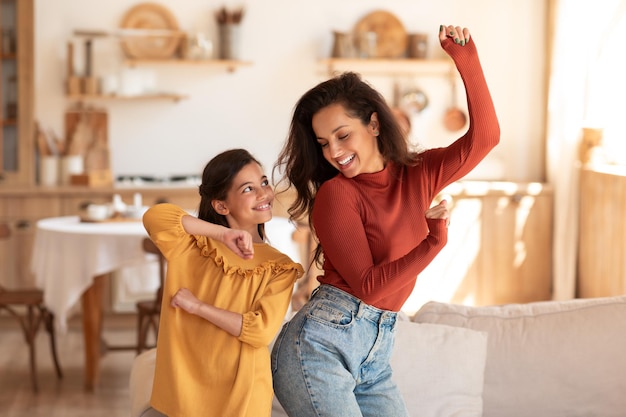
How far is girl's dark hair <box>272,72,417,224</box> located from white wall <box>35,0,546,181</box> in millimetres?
4350

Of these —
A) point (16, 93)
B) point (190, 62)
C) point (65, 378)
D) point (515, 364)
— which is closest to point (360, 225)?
point (515, 364)

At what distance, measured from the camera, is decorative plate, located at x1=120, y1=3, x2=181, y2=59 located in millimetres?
6188

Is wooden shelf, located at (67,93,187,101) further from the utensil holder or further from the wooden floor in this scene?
the wooden floor

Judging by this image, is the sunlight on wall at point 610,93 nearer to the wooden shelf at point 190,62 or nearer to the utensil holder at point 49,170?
the wooden shelf at point 190,62

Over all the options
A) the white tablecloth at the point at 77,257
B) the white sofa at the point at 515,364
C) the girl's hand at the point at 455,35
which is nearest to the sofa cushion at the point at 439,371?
the white sofa at the point at 515,364

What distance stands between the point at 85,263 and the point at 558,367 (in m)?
2.57

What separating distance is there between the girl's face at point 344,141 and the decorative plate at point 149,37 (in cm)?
446

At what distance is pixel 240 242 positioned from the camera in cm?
189

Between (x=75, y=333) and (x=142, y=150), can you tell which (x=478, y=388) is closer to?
(x=75, y=333)

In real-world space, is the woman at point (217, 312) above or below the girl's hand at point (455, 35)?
below

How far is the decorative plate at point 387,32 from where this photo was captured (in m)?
6.35

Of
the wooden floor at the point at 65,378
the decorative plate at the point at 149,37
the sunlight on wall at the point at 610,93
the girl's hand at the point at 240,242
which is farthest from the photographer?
the decorative plate at the point at 149,37

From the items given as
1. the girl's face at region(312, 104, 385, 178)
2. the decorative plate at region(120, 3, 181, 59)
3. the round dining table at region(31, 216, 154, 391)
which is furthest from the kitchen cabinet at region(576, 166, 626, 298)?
the girl's face at region(312, 104, 385, 178)

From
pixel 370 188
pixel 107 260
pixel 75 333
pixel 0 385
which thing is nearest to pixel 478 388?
pixel 370 188
